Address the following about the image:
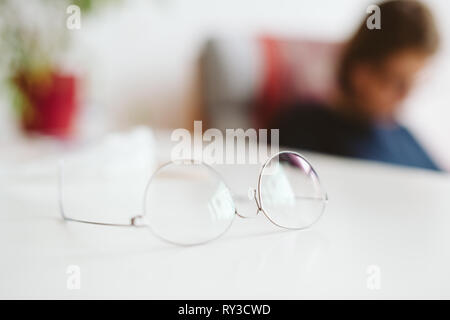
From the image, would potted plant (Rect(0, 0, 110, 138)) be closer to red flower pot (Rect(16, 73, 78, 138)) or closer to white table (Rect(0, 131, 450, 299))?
red flower pot (Rect(16, 73, 78, 138))

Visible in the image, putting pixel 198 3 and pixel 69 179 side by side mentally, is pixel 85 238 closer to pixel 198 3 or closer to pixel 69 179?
pixel 69 179

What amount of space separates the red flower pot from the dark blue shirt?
70 centimetres

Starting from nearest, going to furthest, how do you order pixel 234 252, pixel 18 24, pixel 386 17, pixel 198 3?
1. pixel 234 252
2. pixel 18 24
3. pixel 386 17
4. pixel 198 3

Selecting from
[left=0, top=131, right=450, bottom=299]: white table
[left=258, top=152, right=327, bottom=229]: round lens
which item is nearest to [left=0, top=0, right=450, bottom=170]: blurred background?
[left=0, top=131, right=450, bottom=299]: white table

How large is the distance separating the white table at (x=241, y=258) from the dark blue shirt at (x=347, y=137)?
2.53ft

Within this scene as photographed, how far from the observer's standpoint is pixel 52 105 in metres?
1.29

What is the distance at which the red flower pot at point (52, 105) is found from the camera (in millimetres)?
1230

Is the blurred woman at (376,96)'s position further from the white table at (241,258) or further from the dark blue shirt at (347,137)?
the white table at (241,258)

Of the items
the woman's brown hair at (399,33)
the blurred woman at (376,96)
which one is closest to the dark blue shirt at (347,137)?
the blurred woman at (376,96)

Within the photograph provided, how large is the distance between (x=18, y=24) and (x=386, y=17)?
108 centimetres

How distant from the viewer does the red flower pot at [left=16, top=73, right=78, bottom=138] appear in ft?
4.04

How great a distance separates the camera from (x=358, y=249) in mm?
468

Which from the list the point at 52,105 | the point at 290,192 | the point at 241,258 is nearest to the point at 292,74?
the point at 52,105
